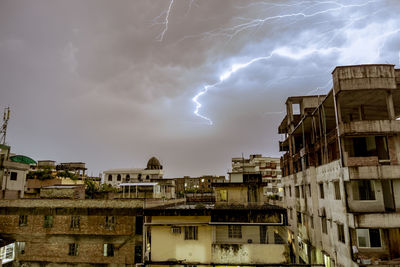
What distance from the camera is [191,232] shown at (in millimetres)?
22906

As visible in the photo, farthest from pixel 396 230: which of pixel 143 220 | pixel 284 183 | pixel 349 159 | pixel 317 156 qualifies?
pixel 284 183

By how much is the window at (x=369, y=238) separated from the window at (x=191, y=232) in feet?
44.2

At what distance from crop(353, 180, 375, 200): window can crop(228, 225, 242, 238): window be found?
10.2 meters

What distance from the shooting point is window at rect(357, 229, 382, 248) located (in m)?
19.9

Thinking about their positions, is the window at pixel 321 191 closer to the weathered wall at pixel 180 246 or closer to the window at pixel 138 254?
the weathered wall at pixel 180 246

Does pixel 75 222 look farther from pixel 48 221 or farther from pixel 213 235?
pixel 213 235

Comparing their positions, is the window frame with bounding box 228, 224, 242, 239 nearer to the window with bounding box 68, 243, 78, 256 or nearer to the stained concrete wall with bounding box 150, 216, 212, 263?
the stained concrete wall with bounding box 150, 216, 212, 263

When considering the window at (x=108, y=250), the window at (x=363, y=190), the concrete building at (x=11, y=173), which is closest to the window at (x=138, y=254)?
the window at (x=108, y=250)

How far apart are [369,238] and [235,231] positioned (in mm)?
10744

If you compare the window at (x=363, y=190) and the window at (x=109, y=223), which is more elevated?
the window at (x=363, y=190)

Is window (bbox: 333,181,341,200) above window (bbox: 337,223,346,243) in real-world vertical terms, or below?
above

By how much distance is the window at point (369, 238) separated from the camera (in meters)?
19.9

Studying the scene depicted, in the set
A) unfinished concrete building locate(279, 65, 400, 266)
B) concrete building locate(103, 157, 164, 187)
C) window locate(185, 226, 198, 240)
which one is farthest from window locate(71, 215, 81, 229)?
concrete building locate(103, 157, 164, 187)

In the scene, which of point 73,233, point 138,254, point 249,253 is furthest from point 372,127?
point 73,233
